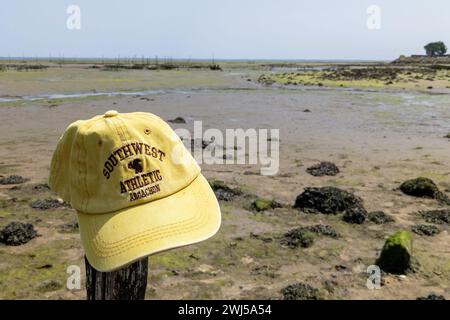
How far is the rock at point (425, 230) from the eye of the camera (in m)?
7.21

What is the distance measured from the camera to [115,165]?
6.52 feet

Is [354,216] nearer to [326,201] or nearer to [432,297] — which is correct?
[326,201]

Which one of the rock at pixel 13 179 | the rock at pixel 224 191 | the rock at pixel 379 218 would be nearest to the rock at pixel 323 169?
the rock at pixel 224 191

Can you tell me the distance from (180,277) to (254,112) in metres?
16.4

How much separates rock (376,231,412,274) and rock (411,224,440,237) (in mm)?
1441

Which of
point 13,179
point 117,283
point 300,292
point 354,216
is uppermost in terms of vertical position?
point 117,283

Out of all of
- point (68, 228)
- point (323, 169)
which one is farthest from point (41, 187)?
point (323, 169)

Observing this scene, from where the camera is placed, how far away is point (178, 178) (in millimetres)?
2152

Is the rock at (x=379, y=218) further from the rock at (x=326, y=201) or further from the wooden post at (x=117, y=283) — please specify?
the wooden post at (x=117, y=283)

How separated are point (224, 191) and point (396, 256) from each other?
13.1 feet

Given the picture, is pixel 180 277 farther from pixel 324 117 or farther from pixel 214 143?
pixel 324 117

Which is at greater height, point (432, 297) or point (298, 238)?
point (298, 238)
